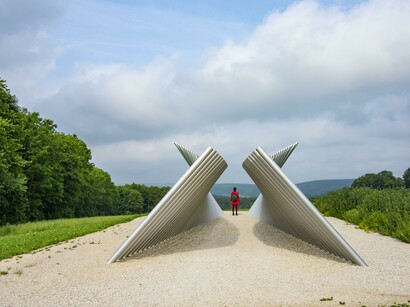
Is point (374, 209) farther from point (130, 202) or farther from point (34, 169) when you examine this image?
point (130, 202)

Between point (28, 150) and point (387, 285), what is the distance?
76.8 ft

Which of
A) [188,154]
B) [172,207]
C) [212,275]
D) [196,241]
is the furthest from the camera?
[188,154]

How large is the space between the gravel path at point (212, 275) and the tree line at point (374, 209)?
0.89m

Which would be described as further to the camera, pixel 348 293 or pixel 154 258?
pixel 154 258

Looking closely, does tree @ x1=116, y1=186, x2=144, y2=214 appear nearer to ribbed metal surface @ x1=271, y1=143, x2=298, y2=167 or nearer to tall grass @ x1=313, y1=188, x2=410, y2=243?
tall grass @ x1=313, y1=188, x2=410, y2=243

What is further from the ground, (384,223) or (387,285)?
(384,223)

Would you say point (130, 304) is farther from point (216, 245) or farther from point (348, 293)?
point (216, 245)

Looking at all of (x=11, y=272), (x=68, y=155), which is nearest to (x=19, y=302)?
(x=11, y=272)

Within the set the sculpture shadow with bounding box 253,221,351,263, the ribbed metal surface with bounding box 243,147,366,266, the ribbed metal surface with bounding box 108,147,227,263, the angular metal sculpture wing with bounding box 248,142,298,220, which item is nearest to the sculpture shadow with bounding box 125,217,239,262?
the ribbed metal surface with bounding box 108,147,227,263

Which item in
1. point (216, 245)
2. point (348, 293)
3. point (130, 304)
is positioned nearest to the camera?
point (130, 304)

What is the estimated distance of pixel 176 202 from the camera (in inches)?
344

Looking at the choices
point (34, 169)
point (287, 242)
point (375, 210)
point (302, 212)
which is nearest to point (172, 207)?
point (302, 212)

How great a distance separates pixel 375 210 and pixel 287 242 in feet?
16.6

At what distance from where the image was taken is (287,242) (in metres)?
10.8
